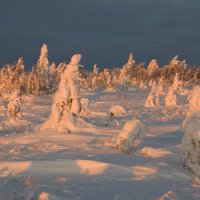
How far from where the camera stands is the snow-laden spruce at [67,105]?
1089 cm

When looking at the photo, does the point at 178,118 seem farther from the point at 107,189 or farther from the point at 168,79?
the point at 168,79

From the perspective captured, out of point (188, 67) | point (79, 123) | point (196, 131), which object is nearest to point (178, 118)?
point (79, 123)

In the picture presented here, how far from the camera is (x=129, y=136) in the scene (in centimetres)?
815

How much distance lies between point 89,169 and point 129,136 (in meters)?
2.01

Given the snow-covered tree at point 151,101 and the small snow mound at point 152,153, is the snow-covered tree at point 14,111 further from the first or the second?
the snow-covered tree at point 151,101

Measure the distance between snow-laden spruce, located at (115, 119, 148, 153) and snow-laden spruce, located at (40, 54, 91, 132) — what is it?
2.76m

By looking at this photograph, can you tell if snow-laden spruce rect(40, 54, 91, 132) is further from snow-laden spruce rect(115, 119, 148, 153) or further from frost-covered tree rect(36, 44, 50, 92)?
frost-covered tree rect(36, 44, 50, 92)

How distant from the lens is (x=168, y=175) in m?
6.23

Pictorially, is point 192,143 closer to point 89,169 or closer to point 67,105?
point 89,169

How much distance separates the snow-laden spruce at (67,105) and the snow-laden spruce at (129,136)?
2756 millimetres

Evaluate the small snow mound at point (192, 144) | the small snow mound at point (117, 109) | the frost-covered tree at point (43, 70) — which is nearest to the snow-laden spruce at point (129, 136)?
the small snow mound at point (192, 144)

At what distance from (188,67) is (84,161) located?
112 feet

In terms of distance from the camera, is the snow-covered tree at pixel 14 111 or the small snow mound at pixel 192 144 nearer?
the small snow mound at pixel 192 144

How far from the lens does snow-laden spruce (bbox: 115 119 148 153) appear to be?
7.97 m
